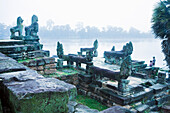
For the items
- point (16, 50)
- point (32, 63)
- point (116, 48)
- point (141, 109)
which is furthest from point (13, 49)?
point (116, 48)

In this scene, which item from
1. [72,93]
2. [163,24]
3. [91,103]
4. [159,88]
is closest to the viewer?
[72,93]

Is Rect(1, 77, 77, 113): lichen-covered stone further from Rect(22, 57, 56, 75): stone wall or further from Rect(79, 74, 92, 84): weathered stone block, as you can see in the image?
Rect(79, 74, 92, 84): weathered stone block

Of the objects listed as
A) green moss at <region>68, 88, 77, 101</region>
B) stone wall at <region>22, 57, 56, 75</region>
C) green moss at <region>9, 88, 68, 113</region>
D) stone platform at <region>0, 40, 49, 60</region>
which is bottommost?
stone wall at <region>22, 57, 56, 75</region>

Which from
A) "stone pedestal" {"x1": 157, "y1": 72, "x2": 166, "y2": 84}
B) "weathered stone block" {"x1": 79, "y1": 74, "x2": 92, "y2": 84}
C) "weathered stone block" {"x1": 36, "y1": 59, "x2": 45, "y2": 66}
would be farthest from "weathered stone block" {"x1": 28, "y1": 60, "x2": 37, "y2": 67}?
"stone pedestal" {"x1": 157, "y1": 72, "x2": 166, "y2": 84}

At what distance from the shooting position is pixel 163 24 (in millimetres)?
8688

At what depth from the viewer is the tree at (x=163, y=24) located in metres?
8.60

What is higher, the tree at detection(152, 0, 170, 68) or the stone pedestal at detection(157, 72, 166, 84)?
the tree at detection(152, 0, 170, 68)

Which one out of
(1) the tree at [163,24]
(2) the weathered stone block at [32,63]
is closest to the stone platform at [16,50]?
(2) the weathered stone block at [32,63]

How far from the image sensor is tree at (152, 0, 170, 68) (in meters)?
8.60

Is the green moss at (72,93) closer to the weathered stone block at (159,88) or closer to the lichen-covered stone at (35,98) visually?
the lichen-covered stone at (35,98)

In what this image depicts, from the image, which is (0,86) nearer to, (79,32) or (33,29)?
(33,29)

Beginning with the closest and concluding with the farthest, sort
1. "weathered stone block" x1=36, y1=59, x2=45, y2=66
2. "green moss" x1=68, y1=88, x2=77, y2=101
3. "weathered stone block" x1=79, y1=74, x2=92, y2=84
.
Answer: "green moss" x1=68, y1=88, x2=77, y2=101, "weathered stone block" x1=36, y1=59, x2=45, y2=66, "weathered stone block" x1=79, y1=74, x2=92, y2=84

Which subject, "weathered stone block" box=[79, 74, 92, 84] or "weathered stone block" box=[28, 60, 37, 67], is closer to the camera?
"weathered stone block" box=[28, 60, 37, 67]

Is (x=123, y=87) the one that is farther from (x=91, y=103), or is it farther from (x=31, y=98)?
(x=31, y=98)
